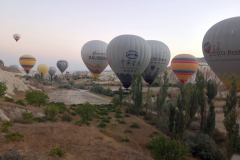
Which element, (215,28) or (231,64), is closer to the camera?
(231,64)

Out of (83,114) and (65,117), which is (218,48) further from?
(65,117)

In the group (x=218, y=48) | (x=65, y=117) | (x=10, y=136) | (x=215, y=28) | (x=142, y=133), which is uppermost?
(x=215, y=28)

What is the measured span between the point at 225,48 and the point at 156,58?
17.3m

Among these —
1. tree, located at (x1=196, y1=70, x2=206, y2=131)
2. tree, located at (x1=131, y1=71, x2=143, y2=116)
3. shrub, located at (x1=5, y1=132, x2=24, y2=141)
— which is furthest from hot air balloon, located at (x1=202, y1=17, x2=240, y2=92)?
shrub, located at (x1=5, y1=132, x2=24, y2=141)

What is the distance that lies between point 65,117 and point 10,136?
898 cm

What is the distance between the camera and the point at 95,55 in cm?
4400

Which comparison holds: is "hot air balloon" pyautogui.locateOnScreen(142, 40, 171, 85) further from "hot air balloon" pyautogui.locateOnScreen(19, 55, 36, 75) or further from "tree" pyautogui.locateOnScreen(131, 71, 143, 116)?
"hot air balloon" pyautogui.locateOnScreen(19, 55, 36, 75)

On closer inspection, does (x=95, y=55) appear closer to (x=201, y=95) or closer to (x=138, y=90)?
(x=138, y=90)

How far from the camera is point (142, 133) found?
56.8ft

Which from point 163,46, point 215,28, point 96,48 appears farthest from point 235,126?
point 96,48

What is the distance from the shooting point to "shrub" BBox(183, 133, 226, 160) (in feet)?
44.4

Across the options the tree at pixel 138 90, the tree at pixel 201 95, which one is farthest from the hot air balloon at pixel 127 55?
the tree at pixel 201 95

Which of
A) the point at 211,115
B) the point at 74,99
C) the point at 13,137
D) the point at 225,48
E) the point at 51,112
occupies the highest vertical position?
the point at 225,48

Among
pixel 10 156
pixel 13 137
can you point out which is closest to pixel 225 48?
pixel 13 137
